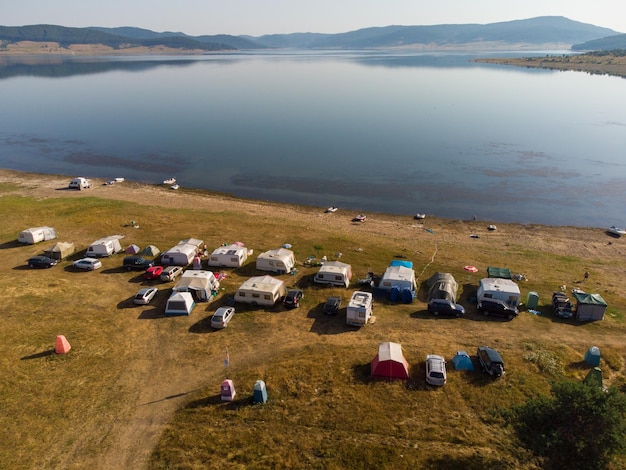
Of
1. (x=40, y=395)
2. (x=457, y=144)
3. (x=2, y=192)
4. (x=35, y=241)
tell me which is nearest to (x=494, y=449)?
(x=40, y=395)

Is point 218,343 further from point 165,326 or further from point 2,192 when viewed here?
point 2,192

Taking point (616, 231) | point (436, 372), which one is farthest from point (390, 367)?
point (616, 231)

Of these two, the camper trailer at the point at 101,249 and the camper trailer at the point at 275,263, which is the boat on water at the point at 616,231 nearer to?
the camper trailer at the point at 275,263

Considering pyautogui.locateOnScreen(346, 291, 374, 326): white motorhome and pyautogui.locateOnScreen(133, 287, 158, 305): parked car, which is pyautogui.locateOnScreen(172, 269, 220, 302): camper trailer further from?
pyautogui.locateOnScreen(346, 291, 374, 326): white motorhome

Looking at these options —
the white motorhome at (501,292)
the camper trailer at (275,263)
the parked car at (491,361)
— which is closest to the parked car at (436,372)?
the parked car at (491,361)

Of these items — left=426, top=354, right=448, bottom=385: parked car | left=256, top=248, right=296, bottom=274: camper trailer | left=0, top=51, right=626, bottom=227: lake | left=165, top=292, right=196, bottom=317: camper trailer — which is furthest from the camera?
left=0, top=51, right=626, bottom=227: lake

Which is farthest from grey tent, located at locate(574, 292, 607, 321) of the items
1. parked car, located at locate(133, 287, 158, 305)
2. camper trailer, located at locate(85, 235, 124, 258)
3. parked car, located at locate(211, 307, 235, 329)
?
camper trailer, located at locate(85, 235, 124, 258)

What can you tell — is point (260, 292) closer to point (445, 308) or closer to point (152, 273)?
point (152, 273)

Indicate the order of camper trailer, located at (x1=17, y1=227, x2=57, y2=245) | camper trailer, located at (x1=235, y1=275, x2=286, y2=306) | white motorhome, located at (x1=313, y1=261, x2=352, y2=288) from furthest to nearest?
camper trailer, located at (x1=17, y1=227, x2=57, y2=245) → white motorhome, located at (x1=313, y1=261, x2=352, y2=288) → camper trailer, located at (x1=235, y1=275, x2=286, y2=306)
